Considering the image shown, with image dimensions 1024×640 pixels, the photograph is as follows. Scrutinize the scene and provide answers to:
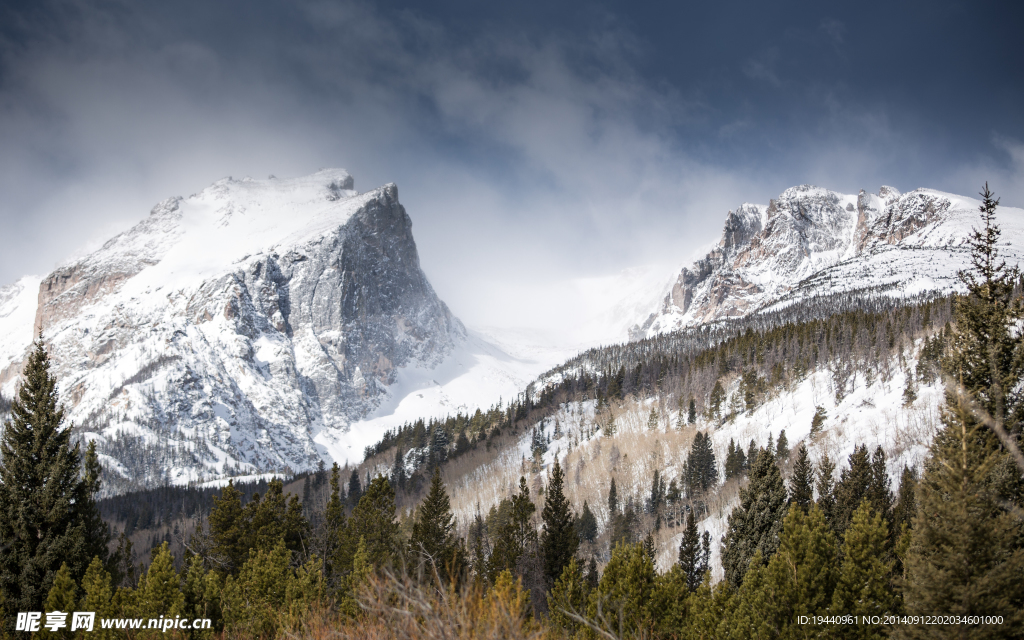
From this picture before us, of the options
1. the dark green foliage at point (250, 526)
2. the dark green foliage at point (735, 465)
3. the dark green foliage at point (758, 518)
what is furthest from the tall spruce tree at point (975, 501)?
the dark green foliage at point (735, 465)

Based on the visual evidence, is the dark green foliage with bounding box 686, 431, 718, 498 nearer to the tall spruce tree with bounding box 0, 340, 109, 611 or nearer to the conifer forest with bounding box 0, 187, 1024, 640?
the conifer forest with bounding box 0, 187, 1024, 640

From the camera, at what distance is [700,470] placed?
79688 millimetres

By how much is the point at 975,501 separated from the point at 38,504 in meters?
28.4

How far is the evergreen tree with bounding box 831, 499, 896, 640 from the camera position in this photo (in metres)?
16.4

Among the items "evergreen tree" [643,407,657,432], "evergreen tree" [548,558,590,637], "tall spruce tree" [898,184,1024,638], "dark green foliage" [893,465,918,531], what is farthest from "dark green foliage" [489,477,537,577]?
"evergreen tree" [643,407,657,432]

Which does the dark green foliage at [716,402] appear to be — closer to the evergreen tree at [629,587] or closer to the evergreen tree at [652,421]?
the evergreen tree at [652,421]

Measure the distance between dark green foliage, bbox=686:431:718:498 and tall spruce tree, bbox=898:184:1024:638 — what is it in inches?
2571

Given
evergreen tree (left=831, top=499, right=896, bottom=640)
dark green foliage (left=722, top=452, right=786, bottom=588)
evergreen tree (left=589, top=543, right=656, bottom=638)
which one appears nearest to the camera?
evergreen tree (left=831, top=499, right=896, bottom=640)

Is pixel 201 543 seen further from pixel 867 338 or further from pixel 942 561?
pixel 867 338

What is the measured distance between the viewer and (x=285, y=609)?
2002cm

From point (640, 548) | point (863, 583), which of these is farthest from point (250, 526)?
point (863, 583)

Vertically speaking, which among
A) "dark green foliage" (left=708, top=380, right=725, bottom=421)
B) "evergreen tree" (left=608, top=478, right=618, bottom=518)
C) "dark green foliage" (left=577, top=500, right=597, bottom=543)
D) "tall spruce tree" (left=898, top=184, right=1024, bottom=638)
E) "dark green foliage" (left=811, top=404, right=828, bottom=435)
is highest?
"dark green foliage" (left=708, top=380, right=725, bottom=421)

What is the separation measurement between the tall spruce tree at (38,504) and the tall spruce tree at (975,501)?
25.9m

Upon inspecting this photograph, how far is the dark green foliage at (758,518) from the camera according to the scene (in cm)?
2719
